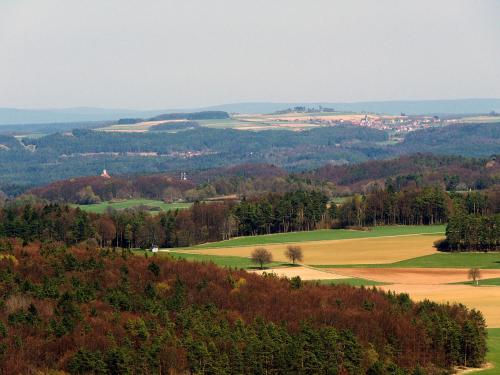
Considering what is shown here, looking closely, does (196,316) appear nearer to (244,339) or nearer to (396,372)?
(244,339)

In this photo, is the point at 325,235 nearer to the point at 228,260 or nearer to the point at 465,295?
the point at 228,260

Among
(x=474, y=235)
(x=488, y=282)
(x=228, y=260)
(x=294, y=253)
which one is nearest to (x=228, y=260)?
(x=228, y=260)

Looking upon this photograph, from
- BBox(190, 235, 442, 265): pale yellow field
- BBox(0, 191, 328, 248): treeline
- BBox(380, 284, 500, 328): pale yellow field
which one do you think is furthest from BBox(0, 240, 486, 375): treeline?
BBox(0, 191, 328, 248): treeline

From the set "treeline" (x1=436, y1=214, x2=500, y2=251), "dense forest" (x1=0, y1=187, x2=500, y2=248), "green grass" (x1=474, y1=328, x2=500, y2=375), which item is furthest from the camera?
"dense forest" (x1=0, y1=187, x2=500, y2=248)

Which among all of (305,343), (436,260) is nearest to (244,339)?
(305,343)

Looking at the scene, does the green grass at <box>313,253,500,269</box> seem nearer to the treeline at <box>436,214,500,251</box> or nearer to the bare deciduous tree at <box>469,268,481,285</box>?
the treeline at <box>436,214,500,251</box>

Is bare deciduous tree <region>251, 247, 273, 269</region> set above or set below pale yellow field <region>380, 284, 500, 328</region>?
below

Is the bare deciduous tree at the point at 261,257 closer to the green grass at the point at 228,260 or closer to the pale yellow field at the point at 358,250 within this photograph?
the green grass at the point at 228,260
